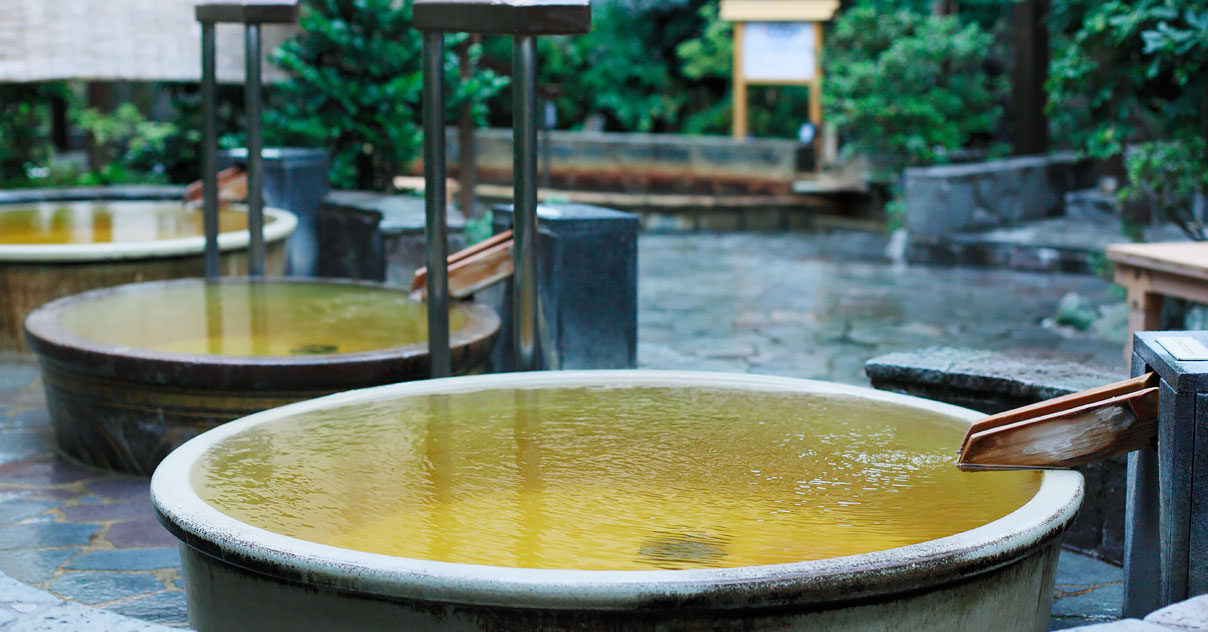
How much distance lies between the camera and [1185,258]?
599 cm

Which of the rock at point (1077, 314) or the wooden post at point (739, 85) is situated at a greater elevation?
the wooden post at point (739, 85)

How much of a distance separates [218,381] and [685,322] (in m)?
5.07

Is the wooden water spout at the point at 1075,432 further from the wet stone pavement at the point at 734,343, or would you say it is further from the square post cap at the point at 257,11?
the square post cap at the point at 257,11

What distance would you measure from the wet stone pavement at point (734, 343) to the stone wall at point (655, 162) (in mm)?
1342

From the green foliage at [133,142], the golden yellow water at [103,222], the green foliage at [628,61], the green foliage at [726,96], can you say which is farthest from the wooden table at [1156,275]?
the green foliage at [628,61]

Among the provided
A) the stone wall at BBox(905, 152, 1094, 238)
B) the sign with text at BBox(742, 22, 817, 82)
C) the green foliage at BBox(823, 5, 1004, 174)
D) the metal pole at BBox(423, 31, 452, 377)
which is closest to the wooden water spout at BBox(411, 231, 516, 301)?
the metal pole at BBox(423, 31, 452, 377)

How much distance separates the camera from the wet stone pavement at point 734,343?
479cm

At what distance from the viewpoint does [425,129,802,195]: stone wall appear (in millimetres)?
17547

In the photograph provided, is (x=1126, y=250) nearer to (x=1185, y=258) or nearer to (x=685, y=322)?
(x=1185, y=258)

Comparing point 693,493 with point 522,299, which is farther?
point 522,299

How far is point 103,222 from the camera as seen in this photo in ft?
33.1

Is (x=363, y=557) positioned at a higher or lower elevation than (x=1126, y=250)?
lower

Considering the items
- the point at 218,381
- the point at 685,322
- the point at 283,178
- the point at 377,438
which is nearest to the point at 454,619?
the point at 377,438

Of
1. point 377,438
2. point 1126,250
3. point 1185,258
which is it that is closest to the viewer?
point 377,438
